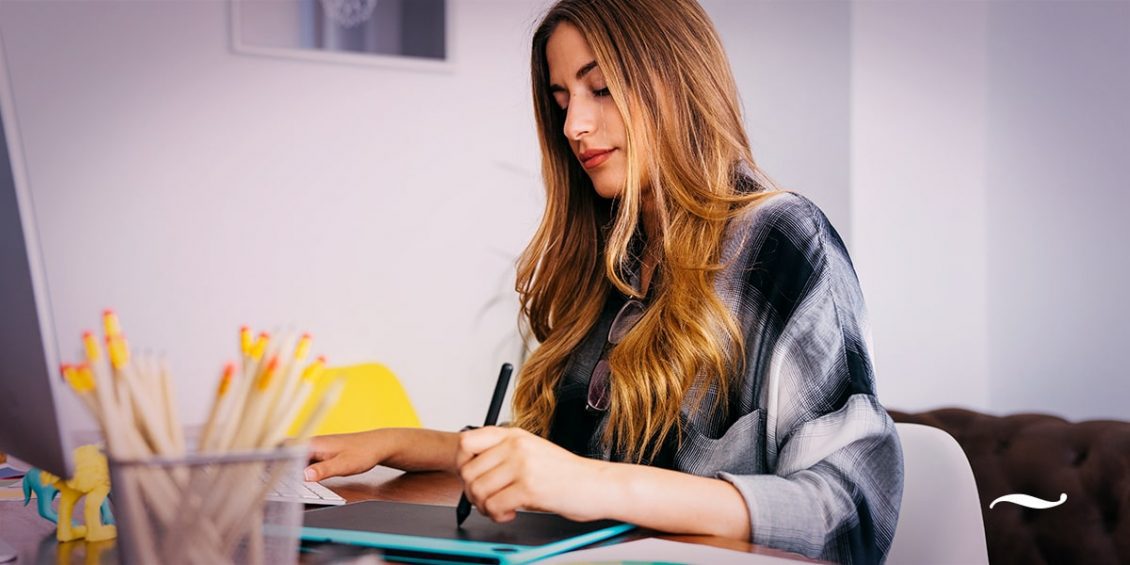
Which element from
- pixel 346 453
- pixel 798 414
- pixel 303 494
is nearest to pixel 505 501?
pixel 303 494

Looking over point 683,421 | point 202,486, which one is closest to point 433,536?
point 202,486

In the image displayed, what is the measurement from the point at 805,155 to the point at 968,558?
Answer: 2053 millimetres

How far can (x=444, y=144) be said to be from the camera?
3.01 m

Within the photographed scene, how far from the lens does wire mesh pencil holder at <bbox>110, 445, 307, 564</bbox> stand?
533 millimetres

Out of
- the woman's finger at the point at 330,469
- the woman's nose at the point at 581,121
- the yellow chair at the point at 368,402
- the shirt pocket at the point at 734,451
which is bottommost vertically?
the yellow chair at the point at 368,402

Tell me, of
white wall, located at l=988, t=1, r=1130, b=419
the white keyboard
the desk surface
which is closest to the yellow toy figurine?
the desk surface

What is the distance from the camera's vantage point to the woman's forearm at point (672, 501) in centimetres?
87

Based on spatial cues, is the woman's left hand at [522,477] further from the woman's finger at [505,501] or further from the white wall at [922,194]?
the white wall at [922,194]

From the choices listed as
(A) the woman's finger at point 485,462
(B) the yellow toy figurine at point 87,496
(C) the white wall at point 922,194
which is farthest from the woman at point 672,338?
(C) the white wall at point 922,194

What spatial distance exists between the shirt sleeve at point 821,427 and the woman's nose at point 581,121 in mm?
317

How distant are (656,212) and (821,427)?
1.48ft

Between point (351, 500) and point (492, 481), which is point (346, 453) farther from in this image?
point (492, 481)

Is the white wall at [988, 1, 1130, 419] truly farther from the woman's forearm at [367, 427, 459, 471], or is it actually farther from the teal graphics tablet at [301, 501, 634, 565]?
the teal graphics tablet at [301, 501, 634, 565]

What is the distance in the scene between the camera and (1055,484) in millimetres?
1591
